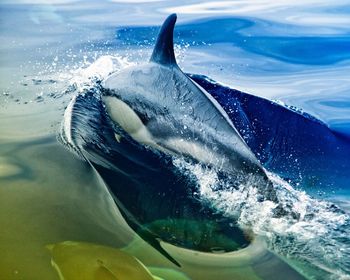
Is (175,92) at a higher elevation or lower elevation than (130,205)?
higher

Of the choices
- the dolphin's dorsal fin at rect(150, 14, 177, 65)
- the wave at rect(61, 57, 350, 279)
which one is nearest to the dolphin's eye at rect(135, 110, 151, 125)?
the wave at rect(61, 57, 350, 279)

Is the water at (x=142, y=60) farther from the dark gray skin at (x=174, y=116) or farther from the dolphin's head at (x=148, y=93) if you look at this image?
the dolphin's head at (x=148, y=93)

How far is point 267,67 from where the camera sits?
20.3 feet

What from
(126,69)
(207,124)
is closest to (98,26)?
(126,69)

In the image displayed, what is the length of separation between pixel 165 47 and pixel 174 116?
0.83 metres

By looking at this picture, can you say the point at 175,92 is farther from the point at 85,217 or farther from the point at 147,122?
the point at 85,217

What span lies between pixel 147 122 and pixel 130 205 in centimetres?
106

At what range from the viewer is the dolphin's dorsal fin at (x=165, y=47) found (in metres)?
3.95

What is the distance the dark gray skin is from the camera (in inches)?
118

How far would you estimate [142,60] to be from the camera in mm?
5477

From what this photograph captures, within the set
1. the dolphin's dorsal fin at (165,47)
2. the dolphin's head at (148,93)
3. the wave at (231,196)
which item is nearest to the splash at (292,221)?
the wave at (231,196)

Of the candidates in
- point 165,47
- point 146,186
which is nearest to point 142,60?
point 165,47

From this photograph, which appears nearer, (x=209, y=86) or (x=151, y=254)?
(x=151, y=254)

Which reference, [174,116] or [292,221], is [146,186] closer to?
[174,116]
